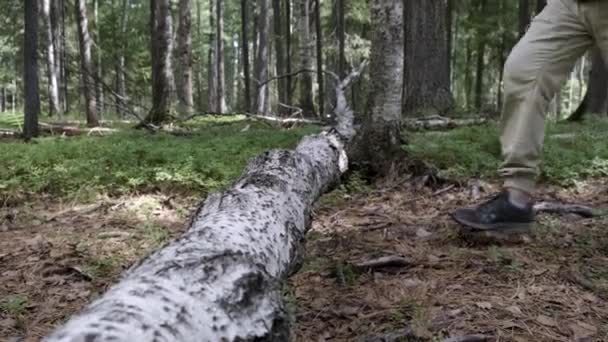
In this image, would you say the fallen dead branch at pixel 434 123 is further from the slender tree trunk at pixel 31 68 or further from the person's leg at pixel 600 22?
the slender tree trunk at pixel 31 68

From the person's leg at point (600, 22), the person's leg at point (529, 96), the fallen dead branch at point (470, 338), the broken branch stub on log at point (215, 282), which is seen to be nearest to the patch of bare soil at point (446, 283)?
the fallen dead branch at point (470, 338)

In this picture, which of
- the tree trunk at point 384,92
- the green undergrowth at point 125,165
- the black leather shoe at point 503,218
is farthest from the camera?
the green undergrowth at point 125,165

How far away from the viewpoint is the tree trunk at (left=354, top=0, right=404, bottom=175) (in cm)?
486

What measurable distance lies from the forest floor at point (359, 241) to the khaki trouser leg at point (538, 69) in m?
0.57

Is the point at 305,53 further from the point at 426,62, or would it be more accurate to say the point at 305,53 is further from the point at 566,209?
the point at 566,209

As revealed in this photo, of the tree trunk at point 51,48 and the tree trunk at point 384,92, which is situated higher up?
the tree trunk at point 51,48

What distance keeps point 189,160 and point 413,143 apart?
2320mm

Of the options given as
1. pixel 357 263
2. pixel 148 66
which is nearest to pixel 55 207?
pixel 357 263

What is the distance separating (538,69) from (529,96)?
6.2 inches

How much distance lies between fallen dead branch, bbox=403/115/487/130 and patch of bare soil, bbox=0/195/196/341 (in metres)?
3.69

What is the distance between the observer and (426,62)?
9.23m

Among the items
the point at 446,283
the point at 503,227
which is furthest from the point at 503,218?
Result: the point at 446,283

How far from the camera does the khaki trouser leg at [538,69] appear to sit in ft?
9.91

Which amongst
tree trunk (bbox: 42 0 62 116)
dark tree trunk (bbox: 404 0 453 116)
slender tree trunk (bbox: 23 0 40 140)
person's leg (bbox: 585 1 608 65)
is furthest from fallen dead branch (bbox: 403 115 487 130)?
tree trunk (bbox: 42 0 62 116)
